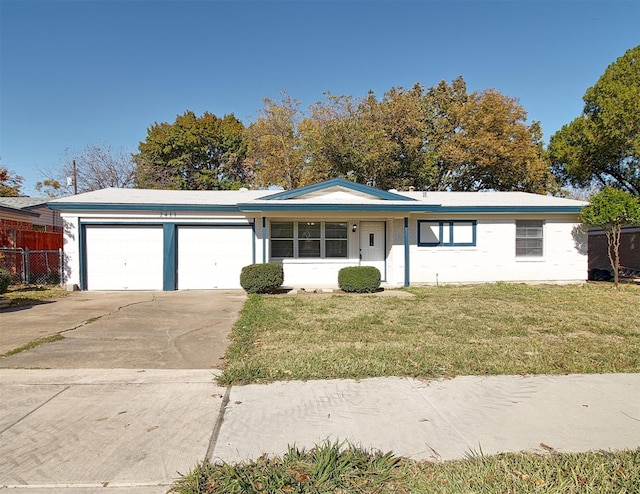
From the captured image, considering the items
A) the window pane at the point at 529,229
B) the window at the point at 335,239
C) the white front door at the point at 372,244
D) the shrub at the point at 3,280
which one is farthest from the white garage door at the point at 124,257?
the window pane at the point at 529,229

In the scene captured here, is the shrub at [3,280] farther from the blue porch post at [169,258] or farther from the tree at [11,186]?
the tree at [11,186]

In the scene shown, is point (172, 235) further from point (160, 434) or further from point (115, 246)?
point (160, 434)

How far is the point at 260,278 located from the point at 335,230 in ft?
11.8

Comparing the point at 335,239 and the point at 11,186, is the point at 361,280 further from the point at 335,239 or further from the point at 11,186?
the point at 11,186

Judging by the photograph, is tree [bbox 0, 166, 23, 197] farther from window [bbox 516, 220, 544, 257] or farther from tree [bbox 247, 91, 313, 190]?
window [bbox 516, 220, 544, 257]

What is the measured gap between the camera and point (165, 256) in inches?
525

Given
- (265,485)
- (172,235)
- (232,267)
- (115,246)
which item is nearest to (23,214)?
(115,246)

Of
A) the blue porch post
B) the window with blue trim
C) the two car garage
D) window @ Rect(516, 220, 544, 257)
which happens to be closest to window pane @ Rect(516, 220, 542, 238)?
window @ Rect(516, 220, 544, 257)

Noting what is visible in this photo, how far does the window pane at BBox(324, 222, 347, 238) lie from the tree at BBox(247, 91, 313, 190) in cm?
1413

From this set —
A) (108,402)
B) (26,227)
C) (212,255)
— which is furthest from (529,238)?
(26,227)

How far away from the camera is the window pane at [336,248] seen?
14305mm

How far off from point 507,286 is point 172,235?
37.1ft

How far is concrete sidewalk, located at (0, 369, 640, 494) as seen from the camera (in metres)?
2.95

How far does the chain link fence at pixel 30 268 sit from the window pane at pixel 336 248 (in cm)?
929
